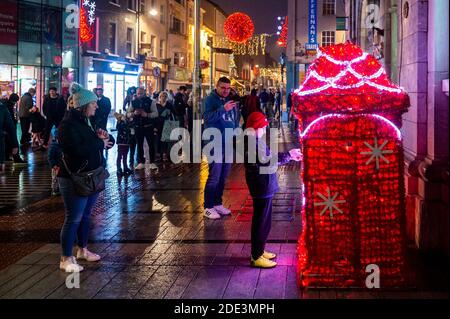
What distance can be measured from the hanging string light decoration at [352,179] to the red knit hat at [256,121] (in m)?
0.73

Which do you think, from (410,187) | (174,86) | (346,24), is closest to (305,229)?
(410,187)

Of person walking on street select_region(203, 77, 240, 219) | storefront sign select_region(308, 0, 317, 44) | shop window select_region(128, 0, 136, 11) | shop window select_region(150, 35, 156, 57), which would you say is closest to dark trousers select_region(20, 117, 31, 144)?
person walking on street select_region(203, 77, 240, 219)

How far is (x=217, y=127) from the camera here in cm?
928

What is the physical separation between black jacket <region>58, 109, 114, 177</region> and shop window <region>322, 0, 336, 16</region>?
4420 cm

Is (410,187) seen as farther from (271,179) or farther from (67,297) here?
(67,297)

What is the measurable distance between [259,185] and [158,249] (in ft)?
5.43

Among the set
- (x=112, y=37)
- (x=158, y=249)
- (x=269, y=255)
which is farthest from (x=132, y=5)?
(x=269, y=255)

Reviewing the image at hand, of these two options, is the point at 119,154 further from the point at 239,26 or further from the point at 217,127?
the point at 239,26

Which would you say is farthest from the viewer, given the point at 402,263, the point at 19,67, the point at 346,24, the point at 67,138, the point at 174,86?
the point at 174,86

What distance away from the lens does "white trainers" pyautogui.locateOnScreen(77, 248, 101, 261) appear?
276 inches

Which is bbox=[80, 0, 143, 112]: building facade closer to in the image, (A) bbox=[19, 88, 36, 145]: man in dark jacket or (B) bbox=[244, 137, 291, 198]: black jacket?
(A) bbox=[19, 88, 36, 145]: man in dark jacket

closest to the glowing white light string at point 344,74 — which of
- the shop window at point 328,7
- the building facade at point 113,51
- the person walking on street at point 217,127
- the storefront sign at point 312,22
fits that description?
the person walking on street at point 217,127

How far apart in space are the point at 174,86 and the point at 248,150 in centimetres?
4268
